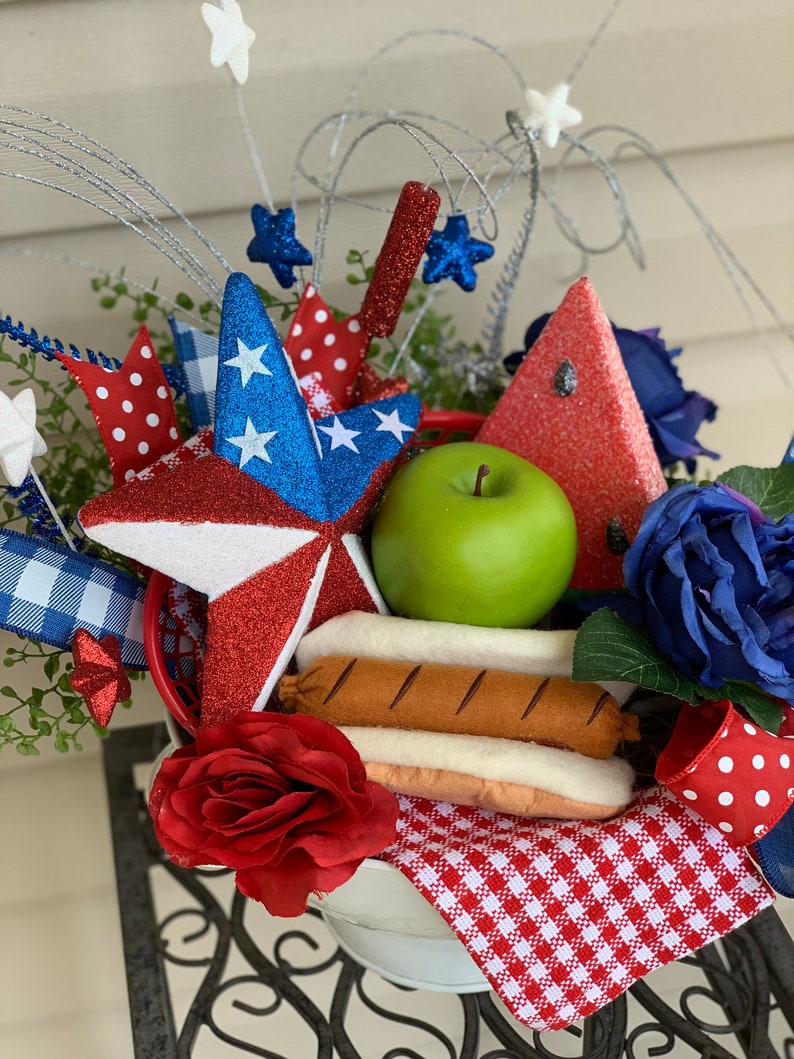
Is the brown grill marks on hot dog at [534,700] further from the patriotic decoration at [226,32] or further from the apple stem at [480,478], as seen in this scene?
the patriotic decoration at [226,32]

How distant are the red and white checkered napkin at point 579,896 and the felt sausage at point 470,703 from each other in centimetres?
5

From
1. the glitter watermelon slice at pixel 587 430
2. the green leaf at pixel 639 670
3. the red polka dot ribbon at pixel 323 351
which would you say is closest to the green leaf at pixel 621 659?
the green leaf at pixel 639 670

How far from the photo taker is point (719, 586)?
44 centimetres

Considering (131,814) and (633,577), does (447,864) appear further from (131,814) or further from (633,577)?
(131,814)

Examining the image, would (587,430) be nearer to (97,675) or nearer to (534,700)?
(534,700)

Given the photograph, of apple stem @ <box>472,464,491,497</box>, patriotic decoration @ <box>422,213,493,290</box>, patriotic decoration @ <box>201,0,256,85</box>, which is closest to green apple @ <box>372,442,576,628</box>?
apple stem @ <box>472,464,491,497</box>

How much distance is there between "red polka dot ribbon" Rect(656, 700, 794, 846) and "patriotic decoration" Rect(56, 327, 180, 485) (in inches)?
12.7

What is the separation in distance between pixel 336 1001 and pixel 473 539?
32 centimetres

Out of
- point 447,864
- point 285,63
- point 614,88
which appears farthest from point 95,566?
point 614,88

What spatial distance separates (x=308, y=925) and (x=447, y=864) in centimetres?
31

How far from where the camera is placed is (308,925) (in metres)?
0.70

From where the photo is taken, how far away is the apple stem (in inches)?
19.7

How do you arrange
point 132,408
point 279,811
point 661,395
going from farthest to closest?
1. point 661,395
2. point 132,408
3. point 279,811

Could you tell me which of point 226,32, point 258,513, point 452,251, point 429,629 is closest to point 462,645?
point 429,629
